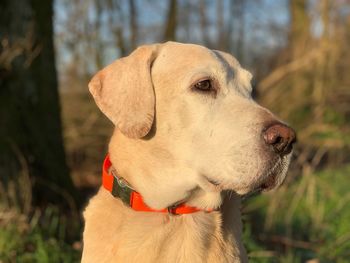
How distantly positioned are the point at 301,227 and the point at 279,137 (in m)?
4.37

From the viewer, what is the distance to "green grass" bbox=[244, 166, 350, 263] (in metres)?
5.32

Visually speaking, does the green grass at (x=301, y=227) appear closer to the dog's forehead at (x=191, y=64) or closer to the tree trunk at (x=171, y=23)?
the dog's forehead at (x=191, y=64)

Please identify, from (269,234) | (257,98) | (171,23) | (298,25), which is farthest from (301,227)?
(298,25)

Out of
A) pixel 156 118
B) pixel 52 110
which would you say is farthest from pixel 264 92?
pixel 156 118

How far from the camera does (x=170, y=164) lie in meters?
3.07

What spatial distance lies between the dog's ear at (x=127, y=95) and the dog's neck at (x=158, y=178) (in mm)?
145

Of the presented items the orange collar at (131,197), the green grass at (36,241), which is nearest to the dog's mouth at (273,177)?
the orange collar at (131,197)

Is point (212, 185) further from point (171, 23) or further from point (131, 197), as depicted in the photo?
point (171, 23)

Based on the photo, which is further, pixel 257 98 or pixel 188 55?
A: pixel 257 98

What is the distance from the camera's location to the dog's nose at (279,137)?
8.65 ft

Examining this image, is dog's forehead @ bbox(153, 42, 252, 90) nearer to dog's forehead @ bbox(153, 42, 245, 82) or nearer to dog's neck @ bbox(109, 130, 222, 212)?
dog's forehead @ bbox(153, 42, 245, 82)

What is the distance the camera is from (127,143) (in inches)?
124

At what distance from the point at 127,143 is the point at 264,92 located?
6880 millimetres

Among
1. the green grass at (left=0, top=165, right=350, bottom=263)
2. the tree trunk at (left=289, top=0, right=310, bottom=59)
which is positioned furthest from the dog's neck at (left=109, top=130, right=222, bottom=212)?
the tree trunk at (left=289, top=0, right=310, bottom=59)
